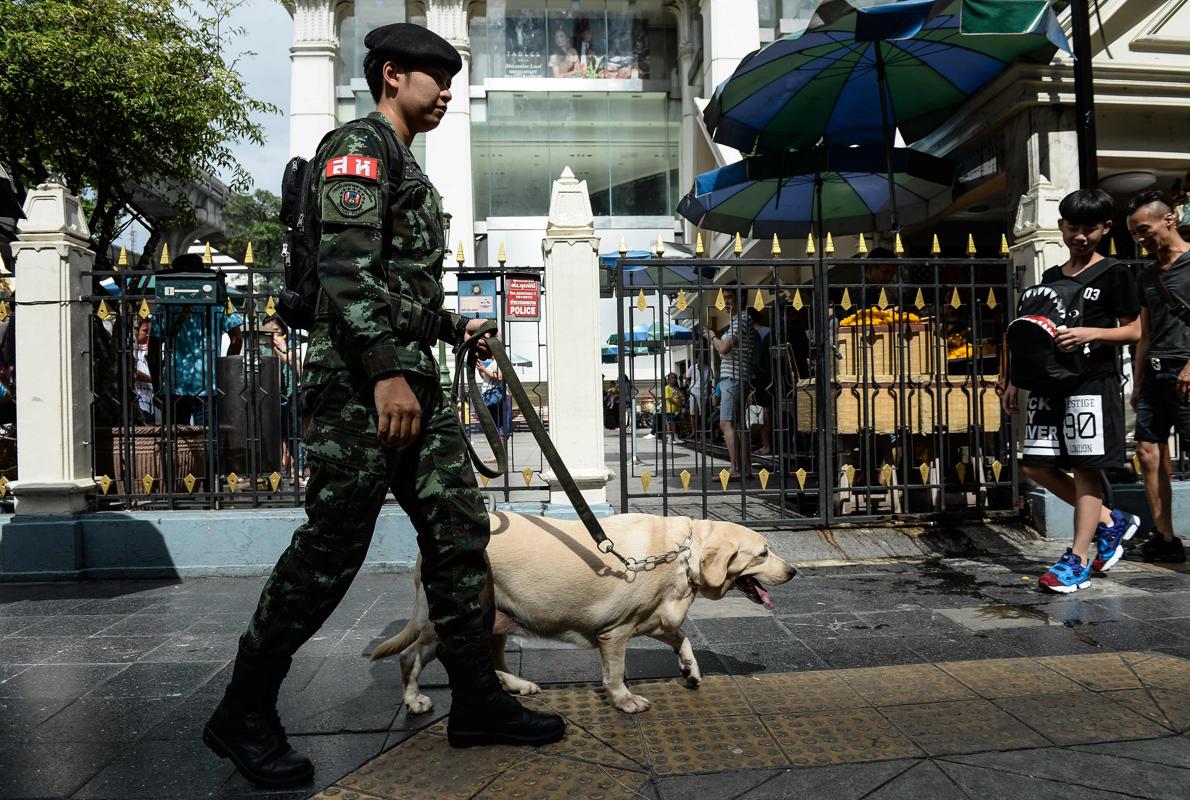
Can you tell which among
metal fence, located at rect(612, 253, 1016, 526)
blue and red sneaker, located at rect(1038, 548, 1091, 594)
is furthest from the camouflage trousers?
blue and red sneaker, located at rect(1038, 548, 1091, 594)

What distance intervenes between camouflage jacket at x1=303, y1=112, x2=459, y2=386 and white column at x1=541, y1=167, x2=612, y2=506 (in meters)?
3.25

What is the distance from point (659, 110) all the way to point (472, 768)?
28.8 m

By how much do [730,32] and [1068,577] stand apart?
22.2 meters

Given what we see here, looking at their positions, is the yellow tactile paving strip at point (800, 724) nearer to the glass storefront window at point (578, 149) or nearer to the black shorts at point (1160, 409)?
the black shorts at point (1160, 409)

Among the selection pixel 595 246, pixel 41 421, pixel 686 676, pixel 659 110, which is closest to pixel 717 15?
pixel 659 110

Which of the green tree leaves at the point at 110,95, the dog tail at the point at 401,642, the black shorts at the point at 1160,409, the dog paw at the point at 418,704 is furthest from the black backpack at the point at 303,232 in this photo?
the green tree leaves at the point at 110,95

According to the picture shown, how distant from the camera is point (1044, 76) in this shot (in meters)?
7.65

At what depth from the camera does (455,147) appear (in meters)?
25.7

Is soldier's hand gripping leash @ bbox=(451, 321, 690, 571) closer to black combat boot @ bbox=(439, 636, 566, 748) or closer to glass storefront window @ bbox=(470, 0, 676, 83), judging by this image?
black combat boot @ bbox=(439, 636, 566, 748)

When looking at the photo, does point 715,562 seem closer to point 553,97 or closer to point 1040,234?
point 1040,234

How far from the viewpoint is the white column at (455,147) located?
25469 millimetres

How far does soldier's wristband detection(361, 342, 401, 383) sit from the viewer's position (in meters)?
2.44

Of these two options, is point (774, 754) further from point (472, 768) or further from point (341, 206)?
point (341, 206)

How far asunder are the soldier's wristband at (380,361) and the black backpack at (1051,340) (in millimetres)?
3885
